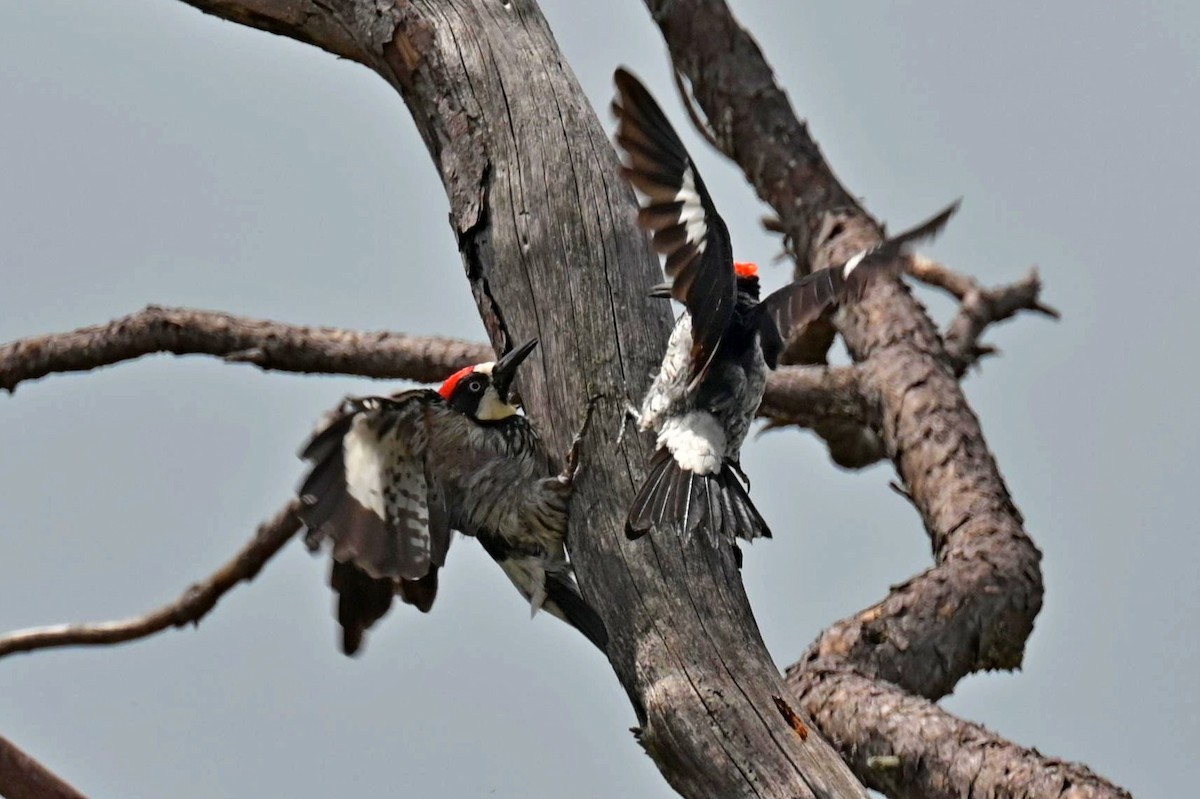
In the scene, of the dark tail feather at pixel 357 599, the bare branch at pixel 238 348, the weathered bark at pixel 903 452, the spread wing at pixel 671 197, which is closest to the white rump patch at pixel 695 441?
the spread wing at pixel 671 197

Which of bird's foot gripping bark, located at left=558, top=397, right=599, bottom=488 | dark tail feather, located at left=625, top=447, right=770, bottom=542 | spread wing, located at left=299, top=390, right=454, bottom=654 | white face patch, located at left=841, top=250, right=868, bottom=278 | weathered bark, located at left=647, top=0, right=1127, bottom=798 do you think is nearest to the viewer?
dark tail feather, located at left=625, top=447, right=770, bottom=542

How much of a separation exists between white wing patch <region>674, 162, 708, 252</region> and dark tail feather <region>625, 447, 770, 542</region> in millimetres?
511

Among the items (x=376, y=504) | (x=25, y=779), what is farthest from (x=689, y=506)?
(x=25, y=779)

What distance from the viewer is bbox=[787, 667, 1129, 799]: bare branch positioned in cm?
289

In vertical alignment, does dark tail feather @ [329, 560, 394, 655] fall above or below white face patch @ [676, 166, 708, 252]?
below

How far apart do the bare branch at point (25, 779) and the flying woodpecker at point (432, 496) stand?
75cm

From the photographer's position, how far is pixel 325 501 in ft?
10.4

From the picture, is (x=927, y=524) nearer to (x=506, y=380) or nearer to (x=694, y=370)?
(x=694, y=370)

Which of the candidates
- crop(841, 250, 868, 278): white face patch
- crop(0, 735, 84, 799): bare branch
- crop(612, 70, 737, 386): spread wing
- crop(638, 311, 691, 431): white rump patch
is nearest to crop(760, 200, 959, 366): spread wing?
crop(841, 250, 868, 278): white face patch

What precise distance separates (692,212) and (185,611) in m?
2.58

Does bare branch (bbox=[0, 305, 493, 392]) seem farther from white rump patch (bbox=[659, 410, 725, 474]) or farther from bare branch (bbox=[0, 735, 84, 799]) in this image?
bare branch (bbox=[0, 735, 84, 799])

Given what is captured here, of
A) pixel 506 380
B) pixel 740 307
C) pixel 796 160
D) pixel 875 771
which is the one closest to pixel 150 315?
pixel 506 380

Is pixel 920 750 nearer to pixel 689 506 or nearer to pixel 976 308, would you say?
pixel 689 506

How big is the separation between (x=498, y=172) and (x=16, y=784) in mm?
1769
